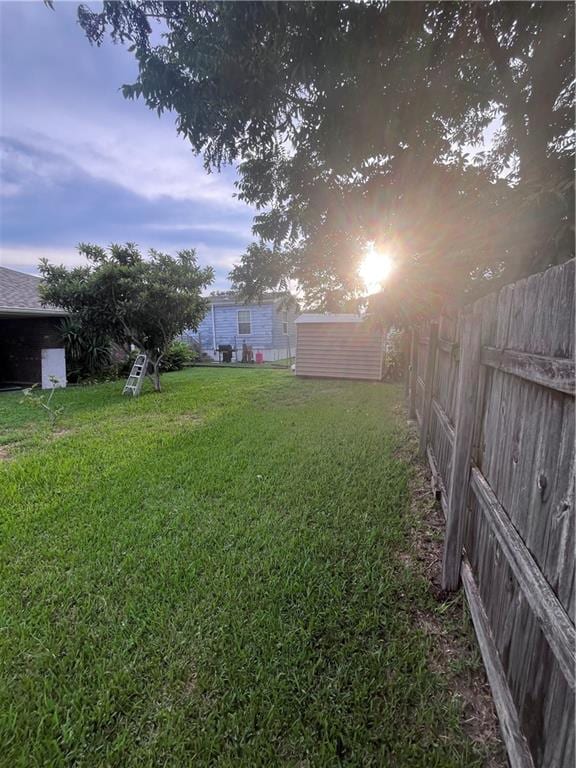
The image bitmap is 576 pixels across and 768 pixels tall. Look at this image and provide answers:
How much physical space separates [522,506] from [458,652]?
101 cm

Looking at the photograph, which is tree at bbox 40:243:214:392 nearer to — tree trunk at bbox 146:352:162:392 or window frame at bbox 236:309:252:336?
tree trunk at bbox 146:352:162:392

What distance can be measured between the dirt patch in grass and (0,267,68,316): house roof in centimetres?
1098

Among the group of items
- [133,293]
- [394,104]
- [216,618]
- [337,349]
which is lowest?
[216,618]

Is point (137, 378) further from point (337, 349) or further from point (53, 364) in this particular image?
point (337, 349)

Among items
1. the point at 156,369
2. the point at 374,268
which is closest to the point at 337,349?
the point at 156,369

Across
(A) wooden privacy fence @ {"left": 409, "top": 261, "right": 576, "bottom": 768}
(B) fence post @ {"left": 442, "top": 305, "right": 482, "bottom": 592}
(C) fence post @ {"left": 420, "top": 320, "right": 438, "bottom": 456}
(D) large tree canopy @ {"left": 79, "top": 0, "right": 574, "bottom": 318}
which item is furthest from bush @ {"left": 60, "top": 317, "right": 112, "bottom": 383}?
(A) wooden privacy fence @ {"left": 409, "top": 261, "right": 576, "bottom": 768}

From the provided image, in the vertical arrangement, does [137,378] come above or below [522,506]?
below

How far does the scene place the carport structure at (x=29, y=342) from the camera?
10.4 metres

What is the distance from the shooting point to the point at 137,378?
9023 millimetres

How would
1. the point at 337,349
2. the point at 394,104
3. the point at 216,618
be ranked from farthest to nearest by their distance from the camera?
1. the point at 337,349
2. the point at 394,104
3. the point at 216,618

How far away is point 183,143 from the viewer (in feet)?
17.3

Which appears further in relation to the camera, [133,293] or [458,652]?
[133,293]

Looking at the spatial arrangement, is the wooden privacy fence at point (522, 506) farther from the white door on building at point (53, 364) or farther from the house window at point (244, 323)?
the house window at point (244, 323)

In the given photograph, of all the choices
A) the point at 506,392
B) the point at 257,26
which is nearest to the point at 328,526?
the point at 506,392
